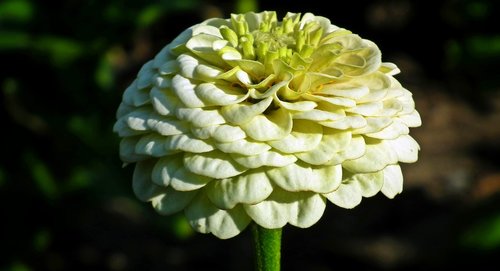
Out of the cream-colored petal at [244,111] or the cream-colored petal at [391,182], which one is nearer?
the cream-colored petal at [244,111]

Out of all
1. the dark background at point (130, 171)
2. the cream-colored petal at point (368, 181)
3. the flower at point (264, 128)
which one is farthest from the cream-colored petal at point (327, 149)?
the dark background at point (130, 171)

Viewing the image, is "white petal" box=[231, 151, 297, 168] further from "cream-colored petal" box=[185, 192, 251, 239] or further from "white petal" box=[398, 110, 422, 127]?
"white petal" box=[398, 110, 422, 127]

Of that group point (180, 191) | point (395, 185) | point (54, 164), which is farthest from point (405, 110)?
point (54, 164)

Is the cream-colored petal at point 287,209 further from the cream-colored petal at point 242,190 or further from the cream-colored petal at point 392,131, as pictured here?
the cream-colored petal at point 392,131

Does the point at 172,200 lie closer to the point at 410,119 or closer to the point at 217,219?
the point at 217,219

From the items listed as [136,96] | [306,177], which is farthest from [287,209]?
[136,96]

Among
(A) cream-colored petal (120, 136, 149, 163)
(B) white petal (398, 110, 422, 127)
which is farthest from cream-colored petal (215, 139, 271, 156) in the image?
(B) white petal (398, 110, 422, 127)
